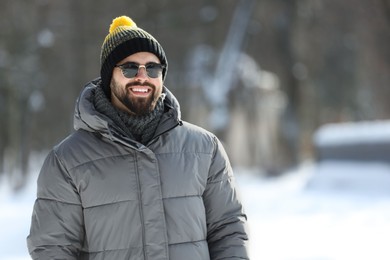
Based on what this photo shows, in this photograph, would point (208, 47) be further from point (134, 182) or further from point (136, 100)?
point (134, 182)

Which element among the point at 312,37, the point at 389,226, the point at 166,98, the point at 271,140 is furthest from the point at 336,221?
the point at 271,140

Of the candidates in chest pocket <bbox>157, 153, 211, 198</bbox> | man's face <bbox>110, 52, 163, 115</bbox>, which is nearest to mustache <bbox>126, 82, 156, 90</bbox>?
man's face <bbox>110, 52, 163, 115</bbox>

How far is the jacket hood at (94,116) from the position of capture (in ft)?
9.10

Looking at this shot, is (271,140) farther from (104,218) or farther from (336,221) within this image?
(104,218)

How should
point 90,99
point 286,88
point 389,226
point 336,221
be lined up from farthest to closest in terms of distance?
point 286,88 < point 336,221 < point 389,226 < point 90,99

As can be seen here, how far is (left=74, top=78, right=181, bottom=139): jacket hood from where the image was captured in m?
2.77

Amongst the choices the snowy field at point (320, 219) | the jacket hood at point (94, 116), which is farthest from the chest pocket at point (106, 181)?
the snowy field at point (320, 219)

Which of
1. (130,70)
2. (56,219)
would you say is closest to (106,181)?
(56,219)

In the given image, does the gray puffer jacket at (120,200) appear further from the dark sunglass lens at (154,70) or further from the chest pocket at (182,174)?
the dark sunglass lens at (154,70)

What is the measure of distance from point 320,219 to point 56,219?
7.65 meters

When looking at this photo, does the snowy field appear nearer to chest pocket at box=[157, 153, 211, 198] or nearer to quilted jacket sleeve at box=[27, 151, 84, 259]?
chest pocket at box=[157, 153, 211, 198]

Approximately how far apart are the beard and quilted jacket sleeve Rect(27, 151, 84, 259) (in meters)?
0.36

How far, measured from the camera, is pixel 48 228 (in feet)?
8.91

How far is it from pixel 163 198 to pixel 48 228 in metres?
0.45
